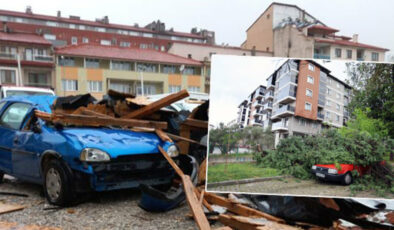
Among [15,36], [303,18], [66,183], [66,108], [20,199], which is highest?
[303,18]

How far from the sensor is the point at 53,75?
176 feet

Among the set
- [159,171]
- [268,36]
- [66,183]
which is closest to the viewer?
[66,183]

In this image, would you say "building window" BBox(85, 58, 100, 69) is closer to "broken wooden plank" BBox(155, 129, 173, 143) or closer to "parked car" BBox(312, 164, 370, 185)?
"broken wooden plank" BBox(155, 129, 173, 143)

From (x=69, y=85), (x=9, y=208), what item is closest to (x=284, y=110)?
(x=9, y=208)

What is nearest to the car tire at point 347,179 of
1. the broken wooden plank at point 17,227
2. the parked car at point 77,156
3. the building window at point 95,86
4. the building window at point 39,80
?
the parked car at point 77,156

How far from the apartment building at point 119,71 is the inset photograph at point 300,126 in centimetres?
4607

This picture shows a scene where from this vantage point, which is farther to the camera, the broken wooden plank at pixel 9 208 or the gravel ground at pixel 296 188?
the broken wooden plank at pixel 9 208

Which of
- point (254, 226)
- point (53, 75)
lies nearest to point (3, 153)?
point (254, 226)

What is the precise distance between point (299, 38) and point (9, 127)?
53.5 m

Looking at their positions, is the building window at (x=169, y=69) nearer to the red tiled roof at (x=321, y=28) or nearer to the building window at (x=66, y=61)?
the building window at (x=66, y=61)

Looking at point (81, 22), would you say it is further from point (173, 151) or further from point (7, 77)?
point (173, 151)

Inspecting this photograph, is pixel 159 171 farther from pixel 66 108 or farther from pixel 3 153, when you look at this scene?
pixel 3 153

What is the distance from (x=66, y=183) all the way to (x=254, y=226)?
263cm

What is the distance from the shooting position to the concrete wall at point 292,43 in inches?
2203
